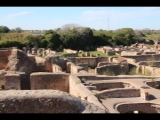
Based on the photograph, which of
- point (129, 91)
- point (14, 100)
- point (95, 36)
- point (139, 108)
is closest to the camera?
point (14, 100)

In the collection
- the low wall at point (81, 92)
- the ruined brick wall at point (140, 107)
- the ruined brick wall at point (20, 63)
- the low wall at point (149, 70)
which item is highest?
the ruined brick wall at point (20, 63)

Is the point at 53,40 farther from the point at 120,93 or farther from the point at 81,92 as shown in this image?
the point at 81,92

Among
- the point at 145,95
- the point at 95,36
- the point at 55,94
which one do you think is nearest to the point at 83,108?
the point at 55,94

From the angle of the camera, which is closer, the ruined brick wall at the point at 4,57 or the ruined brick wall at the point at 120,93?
the ruined brick wall at the point at 120,93

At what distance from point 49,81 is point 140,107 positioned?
223 inches

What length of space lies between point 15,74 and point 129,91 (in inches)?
248

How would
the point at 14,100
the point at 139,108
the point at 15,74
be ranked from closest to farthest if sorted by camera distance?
the point at 14,100
the point at 139,108
the point at 15,74

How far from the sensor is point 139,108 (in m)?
11.8

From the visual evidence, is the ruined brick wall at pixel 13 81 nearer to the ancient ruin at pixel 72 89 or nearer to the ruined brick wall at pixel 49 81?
the ancient ruin at pixel 72 89

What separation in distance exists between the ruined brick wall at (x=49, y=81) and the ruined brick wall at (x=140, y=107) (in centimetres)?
485

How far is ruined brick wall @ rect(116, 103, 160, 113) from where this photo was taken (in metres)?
11.5

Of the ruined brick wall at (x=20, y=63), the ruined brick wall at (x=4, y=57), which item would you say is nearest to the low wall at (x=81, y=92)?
the ruined brick wall at (x=20, y=63)

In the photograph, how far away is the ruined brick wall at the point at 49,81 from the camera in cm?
1505
